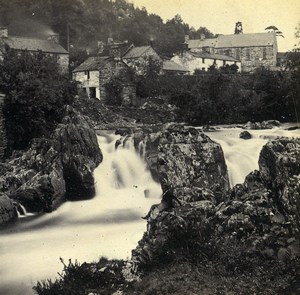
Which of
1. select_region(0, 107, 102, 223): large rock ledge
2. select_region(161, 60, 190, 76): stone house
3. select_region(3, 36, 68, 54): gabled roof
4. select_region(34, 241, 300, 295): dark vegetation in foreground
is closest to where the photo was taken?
select_region(34, 241, 300, 295): dark vegetation in foreground

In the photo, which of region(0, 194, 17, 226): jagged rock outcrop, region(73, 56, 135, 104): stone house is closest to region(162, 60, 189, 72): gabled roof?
region(73, 56, 135, 104): stone house

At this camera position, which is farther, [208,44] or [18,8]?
[208,44]

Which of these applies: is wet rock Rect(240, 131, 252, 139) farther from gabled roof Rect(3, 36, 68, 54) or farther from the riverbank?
gabled roof Rect(3, 36, 68, 54)

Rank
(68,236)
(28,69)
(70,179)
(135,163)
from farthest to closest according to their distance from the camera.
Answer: (28,69) → (135,163) → (70,179) → (68,236)

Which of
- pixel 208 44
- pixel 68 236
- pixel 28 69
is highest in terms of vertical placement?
pixel 208 44

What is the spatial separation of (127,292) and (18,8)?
50561mm

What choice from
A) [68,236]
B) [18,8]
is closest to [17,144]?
[68,236]

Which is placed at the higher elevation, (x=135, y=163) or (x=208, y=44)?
(x=208, y=44)

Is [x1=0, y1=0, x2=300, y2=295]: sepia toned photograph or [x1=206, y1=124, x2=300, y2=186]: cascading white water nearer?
[x1=0, y1=0, x2=300, y2=295]: sepia toned photograph

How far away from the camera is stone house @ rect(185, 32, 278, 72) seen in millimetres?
54344

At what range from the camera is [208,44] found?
5888cm

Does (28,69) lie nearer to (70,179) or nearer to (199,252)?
(70,179)

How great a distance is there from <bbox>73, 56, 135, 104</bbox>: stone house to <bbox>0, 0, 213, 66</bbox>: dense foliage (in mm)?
8773

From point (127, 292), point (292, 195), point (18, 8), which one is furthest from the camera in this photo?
point (18, 8)
